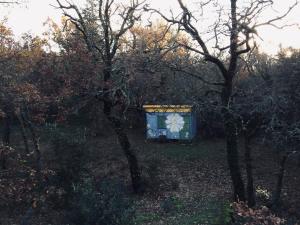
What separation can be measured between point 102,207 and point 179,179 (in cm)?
920

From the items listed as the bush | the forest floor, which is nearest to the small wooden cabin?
the forest floor

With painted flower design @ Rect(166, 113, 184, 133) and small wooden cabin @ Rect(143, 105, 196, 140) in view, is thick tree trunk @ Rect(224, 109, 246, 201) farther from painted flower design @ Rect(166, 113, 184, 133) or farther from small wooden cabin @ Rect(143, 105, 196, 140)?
painted flower design @ Rect(166, 113, 184, 133)

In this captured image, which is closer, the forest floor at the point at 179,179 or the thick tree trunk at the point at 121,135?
the forest floor at the point at 179,179

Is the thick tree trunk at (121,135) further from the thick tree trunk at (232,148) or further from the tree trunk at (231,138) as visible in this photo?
the thick tree trunk at (232,148)

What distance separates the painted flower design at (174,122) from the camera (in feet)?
83.4

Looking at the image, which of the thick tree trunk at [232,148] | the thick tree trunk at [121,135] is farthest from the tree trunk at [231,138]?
the thick tree trunk at [121,135]

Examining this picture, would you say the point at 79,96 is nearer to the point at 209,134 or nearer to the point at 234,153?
the point at 234,153

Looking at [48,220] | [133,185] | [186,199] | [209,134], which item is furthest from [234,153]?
[209,134]

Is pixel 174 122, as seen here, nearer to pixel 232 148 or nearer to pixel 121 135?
pixel 121 135

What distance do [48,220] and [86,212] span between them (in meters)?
4.34

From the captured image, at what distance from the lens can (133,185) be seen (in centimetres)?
1959

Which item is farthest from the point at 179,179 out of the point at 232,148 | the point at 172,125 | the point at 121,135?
the point at 232,148

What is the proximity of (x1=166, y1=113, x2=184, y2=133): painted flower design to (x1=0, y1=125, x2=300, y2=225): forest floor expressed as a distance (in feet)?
2.79

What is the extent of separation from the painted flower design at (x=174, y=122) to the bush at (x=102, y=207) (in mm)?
13025
